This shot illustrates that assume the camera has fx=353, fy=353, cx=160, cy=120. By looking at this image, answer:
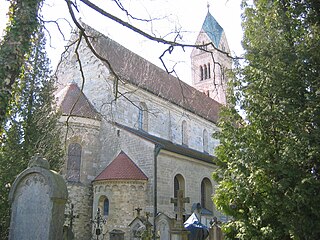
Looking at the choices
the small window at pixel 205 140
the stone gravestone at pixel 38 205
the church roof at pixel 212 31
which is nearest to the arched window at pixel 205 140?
the small window at pixel 205 140

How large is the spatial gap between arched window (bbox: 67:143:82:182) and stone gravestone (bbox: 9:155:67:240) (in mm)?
9286

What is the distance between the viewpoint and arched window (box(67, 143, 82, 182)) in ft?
53.8

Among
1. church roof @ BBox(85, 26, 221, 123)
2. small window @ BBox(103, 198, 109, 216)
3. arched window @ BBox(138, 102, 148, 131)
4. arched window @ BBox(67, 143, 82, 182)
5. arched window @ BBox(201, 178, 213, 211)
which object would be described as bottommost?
small window @ BBox(103, 198, 109, 216)

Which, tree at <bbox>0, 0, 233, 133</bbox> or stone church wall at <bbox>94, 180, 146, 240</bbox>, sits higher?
Result: tree at <bbox>0, 0, 233, 133</bbox>

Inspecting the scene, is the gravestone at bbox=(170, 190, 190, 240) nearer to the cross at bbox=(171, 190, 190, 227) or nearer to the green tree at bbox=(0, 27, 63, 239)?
the cross at bbox=(171, 190, 190, 227)

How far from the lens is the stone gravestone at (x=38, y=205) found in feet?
21.6

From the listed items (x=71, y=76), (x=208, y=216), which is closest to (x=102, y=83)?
(x=71, y=76)

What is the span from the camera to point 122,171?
1533cm

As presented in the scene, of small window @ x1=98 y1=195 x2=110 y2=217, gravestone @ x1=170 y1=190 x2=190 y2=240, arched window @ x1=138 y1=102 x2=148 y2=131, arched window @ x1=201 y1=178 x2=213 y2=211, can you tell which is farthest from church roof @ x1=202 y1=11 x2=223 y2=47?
small window @ x1=98 y1=195 x2=110 y2=217

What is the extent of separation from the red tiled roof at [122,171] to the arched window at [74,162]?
138 centimetres

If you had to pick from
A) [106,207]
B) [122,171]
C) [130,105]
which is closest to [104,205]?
[106,207]

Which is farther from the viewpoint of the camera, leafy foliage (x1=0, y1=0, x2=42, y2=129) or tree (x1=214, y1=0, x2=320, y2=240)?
tree (x1=214, y1=0, x2=320, y2=240)

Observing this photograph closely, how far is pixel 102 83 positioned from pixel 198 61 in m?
22.1

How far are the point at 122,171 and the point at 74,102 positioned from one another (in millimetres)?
4035
